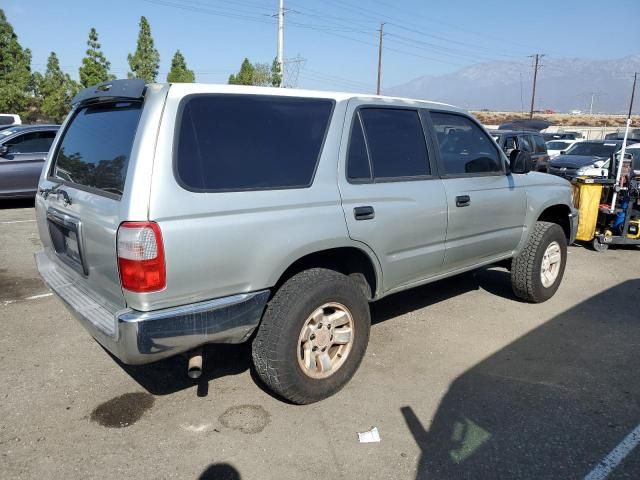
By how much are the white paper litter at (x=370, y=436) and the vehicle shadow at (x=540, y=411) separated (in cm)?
22

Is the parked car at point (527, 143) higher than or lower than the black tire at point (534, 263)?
higher

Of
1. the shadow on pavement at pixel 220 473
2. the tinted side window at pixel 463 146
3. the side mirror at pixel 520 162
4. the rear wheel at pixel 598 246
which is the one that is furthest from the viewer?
the rear wheel at pixel 598 246

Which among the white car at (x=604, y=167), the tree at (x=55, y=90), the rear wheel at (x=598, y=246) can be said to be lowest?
the rear wheel at (x=598, y=246)

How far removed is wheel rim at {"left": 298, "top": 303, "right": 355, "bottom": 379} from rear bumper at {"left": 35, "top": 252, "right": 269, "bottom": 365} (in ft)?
1.33

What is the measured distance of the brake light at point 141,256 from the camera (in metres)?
2.44

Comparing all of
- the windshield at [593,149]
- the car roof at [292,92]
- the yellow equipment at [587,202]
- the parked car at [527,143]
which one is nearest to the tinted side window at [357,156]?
the car roof at [292,92]

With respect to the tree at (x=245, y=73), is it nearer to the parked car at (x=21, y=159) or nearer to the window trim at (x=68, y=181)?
the parked car at (x=21, y=159)

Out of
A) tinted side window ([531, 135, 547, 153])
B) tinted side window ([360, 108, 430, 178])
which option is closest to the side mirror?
tinted side window ([360, 108, 430, 178])

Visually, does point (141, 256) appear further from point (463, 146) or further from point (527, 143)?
point (527, 143)

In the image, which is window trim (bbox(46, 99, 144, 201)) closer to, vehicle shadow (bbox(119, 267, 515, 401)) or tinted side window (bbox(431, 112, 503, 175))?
vehicle shadow (bbox(119, 267, 515, 401))

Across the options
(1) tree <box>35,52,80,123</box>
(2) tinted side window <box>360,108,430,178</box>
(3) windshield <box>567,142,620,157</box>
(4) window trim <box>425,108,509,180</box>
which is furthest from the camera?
(1) tree <box>35,52,80,123</box>

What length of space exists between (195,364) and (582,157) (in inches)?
543

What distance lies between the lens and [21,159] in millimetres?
10070

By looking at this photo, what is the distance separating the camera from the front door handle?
156 inches
